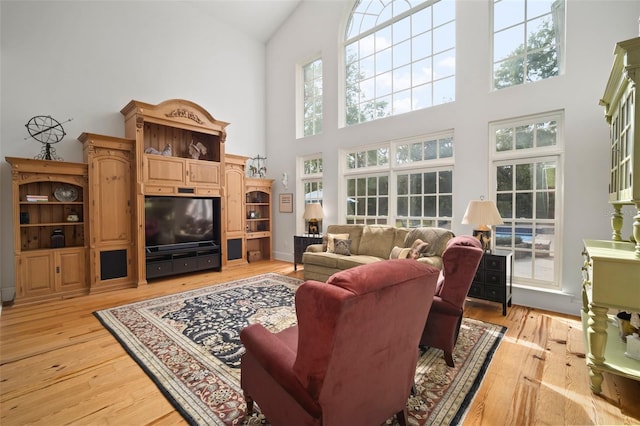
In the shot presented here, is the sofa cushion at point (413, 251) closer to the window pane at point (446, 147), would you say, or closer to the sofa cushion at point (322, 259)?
A: the sofa cushion at point (322, 259)

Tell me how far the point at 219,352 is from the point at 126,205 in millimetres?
3281

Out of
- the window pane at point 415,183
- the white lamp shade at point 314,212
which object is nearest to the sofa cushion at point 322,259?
the white lamp shade at point 314,212

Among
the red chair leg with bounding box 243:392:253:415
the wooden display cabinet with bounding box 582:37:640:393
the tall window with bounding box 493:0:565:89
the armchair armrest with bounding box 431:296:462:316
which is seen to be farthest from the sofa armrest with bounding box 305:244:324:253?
the tall window with bounding box 493:0:565:89

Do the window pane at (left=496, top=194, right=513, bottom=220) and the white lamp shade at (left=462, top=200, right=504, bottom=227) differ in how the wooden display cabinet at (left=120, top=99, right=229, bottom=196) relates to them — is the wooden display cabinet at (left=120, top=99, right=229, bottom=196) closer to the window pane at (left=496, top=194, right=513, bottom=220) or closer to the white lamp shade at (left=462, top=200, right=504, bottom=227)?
the white lamp shade at (left=462, top=200, right=504, bottom=227)

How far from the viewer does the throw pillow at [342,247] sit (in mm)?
4535

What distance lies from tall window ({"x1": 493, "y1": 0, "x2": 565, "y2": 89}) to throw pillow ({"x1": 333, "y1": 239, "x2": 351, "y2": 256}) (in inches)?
121

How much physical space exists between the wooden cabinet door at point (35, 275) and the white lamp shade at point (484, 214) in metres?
5.60

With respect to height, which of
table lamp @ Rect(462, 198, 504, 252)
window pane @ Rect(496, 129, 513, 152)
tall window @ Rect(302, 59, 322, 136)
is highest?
tall window @ Rect(302, 59, 322, 136)

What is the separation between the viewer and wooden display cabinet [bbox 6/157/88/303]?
3723mm

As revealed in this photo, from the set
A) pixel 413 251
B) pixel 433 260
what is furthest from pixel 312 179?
pixel 433 260

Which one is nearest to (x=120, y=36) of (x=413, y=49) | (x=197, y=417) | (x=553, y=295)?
(x=413, y=49)

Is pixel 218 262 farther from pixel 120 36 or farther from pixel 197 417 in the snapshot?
pixel 120 36

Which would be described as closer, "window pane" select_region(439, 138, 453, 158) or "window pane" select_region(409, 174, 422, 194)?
"window pane" select_region(439, 138, 453, 158)

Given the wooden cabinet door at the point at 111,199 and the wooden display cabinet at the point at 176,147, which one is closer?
the wooden cabinet door at the point at 111,199
